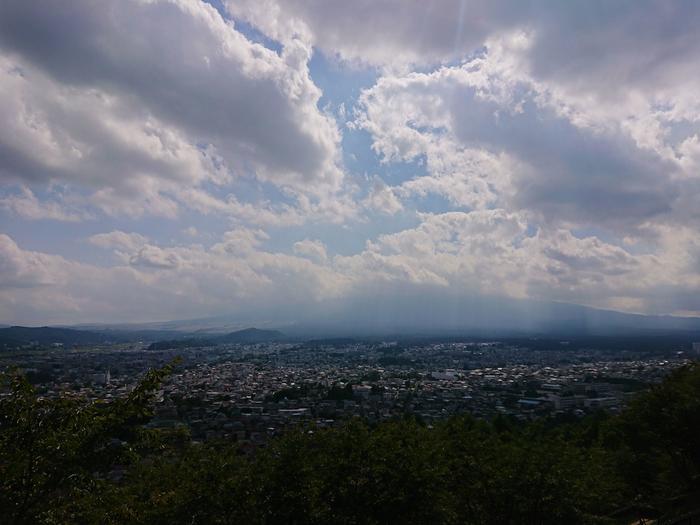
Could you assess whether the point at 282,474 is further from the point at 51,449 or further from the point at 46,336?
the point at 46,336

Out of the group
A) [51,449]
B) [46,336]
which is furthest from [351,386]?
[46,336]

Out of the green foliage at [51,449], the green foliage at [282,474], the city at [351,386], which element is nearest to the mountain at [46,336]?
the city at [351,386]

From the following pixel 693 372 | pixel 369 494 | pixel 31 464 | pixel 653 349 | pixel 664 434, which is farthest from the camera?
pixel 653 349

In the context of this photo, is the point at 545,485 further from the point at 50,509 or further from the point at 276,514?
the point at 50,509

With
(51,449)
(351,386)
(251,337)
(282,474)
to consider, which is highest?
(51,449)

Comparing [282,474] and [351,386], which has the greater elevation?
[282,474]

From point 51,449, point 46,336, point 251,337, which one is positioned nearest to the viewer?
point 51,449

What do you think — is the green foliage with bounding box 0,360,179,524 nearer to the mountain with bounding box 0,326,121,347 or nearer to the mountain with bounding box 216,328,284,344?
the mountain with bounding box 0,326,121,347

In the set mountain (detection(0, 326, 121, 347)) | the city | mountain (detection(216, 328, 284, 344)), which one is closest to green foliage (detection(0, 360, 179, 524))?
the city

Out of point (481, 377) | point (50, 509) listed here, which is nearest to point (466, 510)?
point (50, 509)
